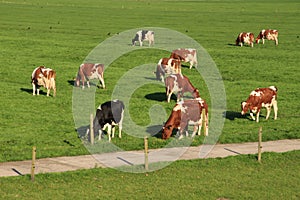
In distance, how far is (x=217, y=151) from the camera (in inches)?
992

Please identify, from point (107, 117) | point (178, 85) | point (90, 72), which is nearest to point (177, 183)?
point (107, 117)

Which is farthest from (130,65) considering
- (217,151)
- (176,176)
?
(176,176)

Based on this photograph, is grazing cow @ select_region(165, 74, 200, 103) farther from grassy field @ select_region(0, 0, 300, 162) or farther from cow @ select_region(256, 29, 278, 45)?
cow @ select_region(256, 29, 278, 45)

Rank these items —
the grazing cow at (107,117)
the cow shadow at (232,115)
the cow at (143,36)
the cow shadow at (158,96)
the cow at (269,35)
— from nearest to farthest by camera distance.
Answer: the grazing cow at (107,117) → the cow shadow at (232,115) → the cow shadow at (158,96) → the cow at (143,36) → the cow at (269,35)

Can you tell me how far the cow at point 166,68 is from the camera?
139ft

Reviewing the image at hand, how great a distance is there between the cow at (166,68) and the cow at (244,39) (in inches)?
726

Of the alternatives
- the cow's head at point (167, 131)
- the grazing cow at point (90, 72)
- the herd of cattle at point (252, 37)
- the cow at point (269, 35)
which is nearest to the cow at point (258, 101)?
the cow's head at point (167, 131)

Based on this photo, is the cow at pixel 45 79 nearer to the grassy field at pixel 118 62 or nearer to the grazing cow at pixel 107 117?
the grassy field at pixel 118 62

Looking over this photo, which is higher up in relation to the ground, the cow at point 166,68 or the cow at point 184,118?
the cow at point 166,68

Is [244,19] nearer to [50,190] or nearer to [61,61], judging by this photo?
[61,61]

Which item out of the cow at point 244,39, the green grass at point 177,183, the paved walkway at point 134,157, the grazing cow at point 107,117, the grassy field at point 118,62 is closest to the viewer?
A: the green grass at point 177,183

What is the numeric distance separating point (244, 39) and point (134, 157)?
38.6 metres

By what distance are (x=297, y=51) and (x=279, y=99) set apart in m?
21.9

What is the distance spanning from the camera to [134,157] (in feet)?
78.9
